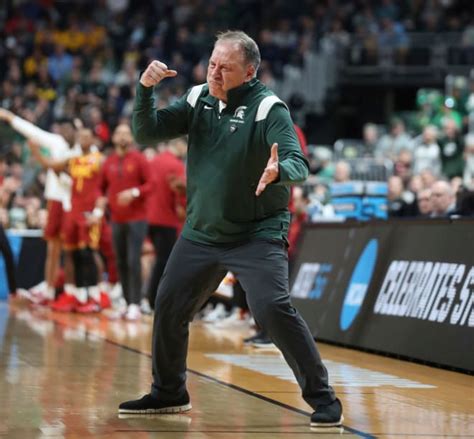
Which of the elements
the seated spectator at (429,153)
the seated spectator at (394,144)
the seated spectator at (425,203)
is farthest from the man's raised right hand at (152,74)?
the seated spectator at (394,144)

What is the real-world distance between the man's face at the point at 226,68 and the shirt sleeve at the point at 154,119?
266 millimetres

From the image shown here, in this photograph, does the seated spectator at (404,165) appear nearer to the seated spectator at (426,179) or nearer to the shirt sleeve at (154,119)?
the seated spectator at (426,179)

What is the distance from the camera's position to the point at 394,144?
2223 centimetres

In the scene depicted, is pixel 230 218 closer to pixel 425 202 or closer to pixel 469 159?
pixel 425 202

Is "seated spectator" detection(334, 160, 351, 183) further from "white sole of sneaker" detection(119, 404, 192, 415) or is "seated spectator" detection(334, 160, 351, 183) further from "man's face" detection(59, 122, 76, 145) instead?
"white sole of sneaker" detection(119, 404, 192, 415)

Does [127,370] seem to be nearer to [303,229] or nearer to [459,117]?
[303,229]

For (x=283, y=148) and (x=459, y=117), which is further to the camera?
(x=459, y=117)

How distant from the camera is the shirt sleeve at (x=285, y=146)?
623cm

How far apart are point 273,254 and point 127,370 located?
9.47ft

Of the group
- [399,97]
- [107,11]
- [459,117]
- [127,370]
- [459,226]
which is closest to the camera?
[127,370]

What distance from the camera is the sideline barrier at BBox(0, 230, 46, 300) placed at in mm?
20312

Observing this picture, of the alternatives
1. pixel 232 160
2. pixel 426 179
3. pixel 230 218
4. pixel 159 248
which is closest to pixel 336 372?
pixel 230 218

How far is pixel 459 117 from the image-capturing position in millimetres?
22297

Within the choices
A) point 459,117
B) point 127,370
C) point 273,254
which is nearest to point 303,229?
point 127,370
